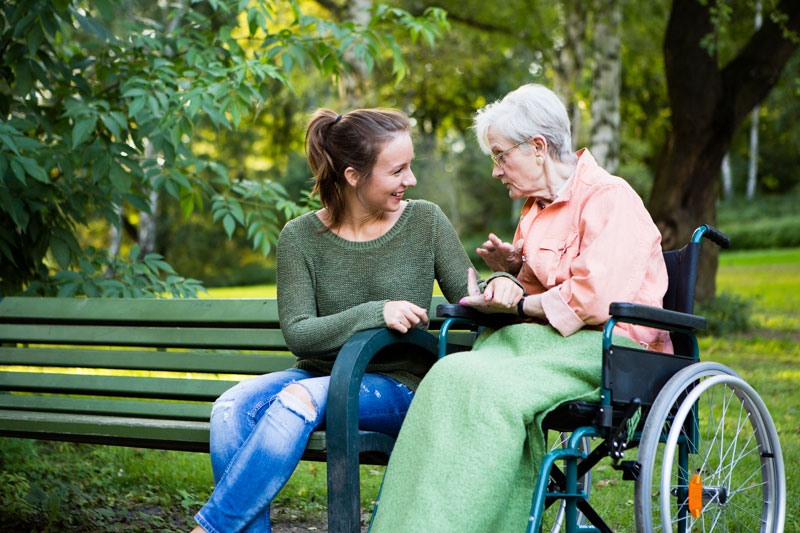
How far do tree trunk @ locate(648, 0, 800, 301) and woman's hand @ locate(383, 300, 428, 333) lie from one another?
21.8 feet

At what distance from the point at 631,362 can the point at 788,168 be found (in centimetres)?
3927

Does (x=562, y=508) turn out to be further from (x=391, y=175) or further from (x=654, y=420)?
(x=391, y=175)

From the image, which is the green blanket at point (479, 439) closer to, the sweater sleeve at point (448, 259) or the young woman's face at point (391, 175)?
the sweater sleeve at point (448, 259)

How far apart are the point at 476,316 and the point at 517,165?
1.57ft

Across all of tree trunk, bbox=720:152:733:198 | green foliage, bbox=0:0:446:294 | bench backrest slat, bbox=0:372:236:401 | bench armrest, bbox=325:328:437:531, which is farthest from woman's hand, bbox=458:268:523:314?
tree trunk, bbox=720:152:733:198

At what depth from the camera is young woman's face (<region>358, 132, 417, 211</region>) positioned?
2.76 metres

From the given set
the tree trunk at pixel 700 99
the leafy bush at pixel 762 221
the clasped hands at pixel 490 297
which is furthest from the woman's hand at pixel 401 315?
the leafy bush at pixel 762 221

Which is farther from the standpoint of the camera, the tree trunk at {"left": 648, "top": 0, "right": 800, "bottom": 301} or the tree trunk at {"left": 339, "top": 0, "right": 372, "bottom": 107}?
the tree trunk at {"left": 339, "top": 0, "right": 372, "bottom": 107}

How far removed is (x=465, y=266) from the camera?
2881 millimetres

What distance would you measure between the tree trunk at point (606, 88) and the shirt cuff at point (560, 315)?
7918 mm

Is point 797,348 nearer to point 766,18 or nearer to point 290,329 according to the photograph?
point 766,18

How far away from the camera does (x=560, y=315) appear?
7.82ft

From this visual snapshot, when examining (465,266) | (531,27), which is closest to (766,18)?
(531,27)

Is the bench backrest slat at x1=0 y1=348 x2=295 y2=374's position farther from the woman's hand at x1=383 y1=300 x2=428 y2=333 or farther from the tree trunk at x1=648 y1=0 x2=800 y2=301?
the tree trunk at x1=648 y1=0 x2=800 y2=301
